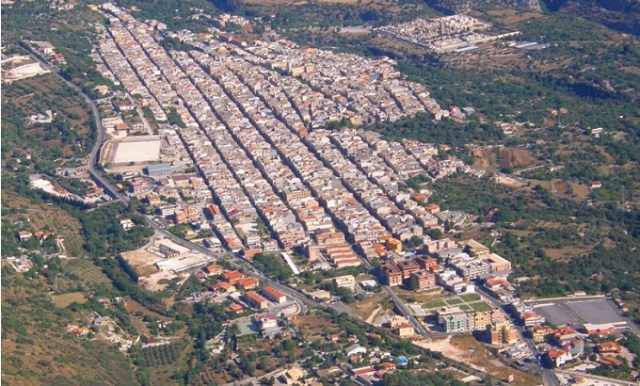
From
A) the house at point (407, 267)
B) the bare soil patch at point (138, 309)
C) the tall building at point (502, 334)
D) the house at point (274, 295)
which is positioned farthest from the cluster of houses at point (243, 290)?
the tall building at point (502, 334)

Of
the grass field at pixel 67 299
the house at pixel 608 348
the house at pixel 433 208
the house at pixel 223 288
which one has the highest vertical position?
the house at pixel 608 348

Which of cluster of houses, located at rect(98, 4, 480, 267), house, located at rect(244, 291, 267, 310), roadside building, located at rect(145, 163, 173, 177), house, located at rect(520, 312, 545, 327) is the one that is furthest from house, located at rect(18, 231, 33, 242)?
house, located at rect(520, 312, 545, 327)

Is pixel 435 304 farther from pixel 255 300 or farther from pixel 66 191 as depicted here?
pixel 66 191

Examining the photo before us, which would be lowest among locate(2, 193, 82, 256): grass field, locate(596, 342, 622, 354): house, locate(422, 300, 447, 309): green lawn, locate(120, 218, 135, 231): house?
locate(2, 193, 82, 256): grass field

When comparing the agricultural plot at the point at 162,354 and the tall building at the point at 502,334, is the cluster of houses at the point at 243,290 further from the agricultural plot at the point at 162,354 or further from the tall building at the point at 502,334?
the tall building at the point at 502,334

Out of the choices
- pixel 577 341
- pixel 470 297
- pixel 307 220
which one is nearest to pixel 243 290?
pixel 307 220

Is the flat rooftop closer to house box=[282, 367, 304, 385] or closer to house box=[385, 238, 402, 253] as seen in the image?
house box=[385, 238, 402, 253]
